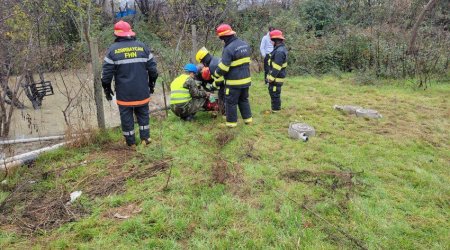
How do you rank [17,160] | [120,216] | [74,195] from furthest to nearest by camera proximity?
[17,160] < [74,195] < [120,216]

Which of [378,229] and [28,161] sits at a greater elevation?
[28,161]

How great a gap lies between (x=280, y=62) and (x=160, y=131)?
2.73 metres

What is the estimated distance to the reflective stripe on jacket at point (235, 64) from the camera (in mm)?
5828

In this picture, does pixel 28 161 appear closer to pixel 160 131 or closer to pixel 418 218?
pixel 160 131

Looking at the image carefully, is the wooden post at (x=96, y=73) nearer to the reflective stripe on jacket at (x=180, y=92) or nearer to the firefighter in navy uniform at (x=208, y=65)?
the reflective stripe on jacket at (x=180, y=92)

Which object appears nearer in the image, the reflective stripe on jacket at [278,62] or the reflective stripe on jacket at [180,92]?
the reflective stripe on jacket at [180,92]

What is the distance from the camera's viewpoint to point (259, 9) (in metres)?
17.1

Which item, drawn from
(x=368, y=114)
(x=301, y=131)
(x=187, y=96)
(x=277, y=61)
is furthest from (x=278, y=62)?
(x=368, y=114)

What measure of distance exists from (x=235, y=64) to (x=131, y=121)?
201 cm

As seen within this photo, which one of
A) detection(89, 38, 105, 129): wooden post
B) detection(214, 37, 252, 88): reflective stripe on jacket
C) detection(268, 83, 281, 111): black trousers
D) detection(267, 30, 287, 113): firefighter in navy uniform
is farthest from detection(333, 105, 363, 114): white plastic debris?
detection(89, 38, 105, 129): wooden post

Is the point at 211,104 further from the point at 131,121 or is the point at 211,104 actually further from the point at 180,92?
the point at 131,121

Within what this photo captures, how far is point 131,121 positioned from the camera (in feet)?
17.3

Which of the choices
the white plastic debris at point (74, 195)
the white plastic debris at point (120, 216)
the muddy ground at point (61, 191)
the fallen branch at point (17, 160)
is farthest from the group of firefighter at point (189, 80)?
the white plastic debris at point (120, 216)

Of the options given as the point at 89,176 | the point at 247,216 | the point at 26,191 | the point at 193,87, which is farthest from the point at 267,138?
the point at 26,191
